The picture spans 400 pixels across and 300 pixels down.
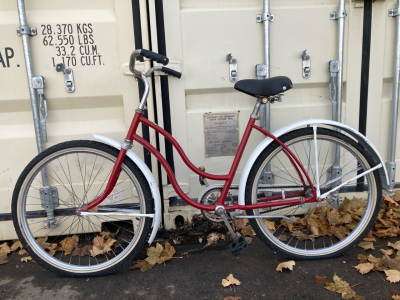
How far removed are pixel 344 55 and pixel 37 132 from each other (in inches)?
92.5

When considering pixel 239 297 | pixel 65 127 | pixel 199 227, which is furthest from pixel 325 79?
pixel 65 127

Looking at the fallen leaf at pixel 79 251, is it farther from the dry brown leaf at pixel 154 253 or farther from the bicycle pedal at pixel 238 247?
the bicycle pedal at pixel 238 247

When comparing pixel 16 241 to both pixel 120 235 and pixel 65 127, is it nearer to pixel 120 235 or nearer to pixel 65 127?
pixel 120 235

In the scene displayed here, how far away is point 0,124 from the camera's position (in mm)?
2260

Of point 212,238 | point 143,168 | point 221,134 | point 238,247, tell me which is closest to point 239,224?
point 212,238

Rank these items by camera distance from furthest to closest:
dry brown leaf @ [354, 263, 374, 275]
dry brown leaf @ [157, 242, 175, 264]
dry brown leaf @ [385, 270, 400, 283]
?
1. dry brown leaf @ [157, 242, 175, 264]
2. dry brown leaf @ [354, 263, 374, 275]
3. dry brown leaf @ [385, 270, 400, 283]

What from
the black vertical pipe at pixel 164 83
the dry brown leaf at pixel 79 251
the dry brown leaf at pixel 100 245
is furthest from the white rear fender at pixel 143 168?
the dry brown leaf at pixel 79 251

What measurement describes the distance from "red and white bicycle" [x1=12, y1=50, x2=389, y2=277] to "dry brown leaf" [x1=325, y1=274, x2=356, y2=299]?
0.83 ft

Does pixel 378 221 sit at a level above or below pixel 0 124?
below

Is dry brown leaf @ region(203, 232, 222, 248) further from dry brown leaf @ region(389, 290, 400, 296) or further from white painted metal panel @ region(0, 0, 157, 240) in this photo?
dry brown leaf @ region(389, 290, 400, 296)

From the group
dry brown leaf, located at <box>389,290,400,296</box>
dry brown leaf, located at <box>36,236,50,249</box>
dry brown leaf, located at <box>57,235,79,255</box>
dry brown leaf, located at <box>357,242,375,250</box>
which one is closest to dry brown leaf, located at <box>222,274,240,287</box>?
dry brown leaf, located at <box>389,290,400,296</box>

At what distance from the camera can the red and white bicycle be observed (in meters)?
1.99

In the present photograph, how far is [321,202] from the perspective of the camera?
2.34 metres

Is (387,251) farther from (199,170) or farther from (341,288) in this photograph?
(199,170)
